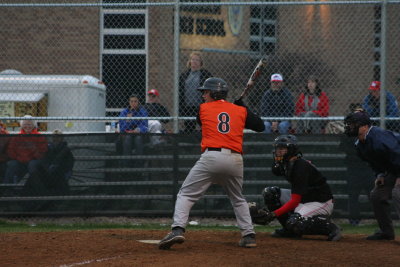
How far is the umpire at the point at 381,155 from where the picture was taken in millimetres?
8812

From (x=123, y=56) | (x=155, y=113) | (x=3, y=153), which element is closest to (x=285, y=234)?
(x=155, y=113)

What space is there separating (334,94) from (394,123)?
7632 millimetres

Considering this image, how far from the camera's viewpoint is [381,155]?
8.88 m

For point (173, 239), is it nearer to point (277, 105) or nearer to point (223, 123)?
point (223, 123)

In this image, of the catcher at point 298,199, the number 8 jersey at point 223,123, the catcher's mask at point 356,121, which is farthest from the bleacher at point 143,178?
the number 8 jersey at point 223,123

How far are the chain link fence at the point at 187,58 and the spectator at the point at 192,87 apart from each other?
0.06ft

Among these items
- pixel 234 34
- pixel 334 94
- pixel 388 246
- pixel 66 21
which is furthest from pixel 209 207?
pixel 66 21

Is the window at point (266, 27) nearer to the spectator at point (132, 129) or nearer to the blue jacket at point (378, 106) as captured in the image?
the blue jacket at point (378, 106)

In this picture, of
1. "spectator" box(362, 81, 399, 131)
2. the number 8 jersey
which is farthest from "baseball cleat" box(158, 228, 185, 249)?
"spectator" box(362, 81, 399, 131)

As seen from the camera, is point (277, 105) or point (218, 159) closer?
point (218, 159)

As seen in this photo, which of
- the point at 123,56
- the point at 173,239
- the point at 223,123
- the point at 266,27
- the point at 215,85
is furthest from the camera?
the point at 266,27

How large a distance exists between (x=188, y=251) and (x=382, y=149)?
8.37ft

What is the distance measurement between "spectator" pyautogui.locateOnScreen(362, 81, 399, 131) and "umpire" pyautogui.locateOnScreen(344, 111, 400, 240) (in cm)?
295

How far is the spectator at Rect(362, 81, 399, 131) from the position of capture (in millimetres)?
11953
